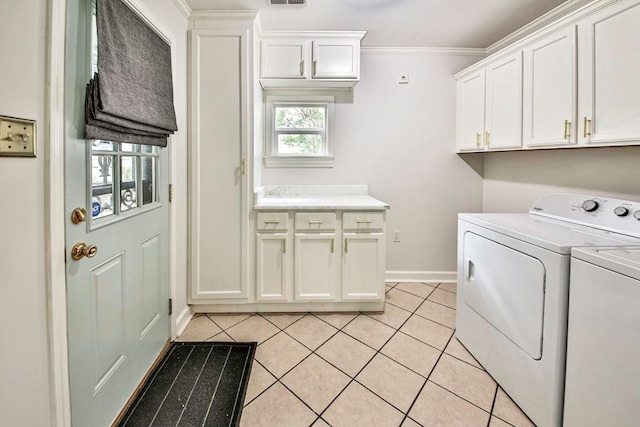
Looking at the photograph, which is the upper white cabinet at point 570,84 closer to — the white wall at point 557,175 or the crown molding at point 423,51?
the white wall at point 557,175

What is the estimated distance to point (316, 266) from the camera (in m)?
2.40

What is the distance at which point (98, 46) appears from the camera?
1157 mm

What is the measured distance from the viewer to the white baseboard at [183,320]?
2119 millimetres

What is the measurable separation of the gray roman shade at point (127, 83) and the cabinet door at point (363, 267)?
157 cm

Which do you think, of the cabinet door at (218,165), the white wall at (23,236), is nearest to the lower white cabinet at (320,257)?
the cabinet door at (218,165)

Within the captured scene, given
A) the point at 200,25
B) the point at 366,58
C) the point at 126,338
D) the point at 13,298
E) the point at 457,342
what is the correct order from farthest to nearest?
the point at 366,58 < the point at 200,25 < the point at 457,342 < the point at 126,338 < the point at 13,298

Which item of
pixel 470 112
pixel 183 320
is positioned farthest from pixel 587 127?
pixel 183 320

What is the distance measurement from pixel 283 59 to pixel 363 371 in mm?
2527

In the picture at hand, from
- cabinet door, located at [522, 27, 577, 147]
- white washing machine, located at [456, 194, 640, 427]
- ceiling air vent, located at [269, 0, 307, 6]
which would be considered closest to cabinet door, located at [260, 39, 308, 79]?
ceiling air vent, located at [269, 0, 307, 6]

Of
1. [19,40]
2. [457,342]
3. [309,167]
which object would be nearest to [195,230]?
[309,167]

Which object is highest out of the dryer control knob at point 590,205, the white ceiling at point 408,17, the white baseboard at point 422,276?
the white ceiling at point 408,17

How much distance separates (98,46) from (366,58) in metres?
2.44

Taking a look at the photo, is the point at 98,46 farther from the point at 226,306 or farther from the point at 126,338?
the point at 226,306

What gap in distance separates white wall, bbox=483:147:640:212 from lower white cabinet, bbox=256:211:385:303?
1.33 meters
